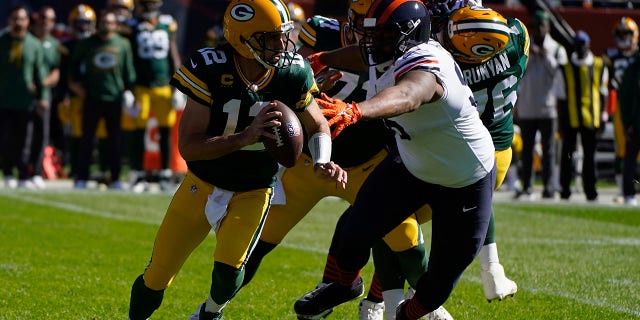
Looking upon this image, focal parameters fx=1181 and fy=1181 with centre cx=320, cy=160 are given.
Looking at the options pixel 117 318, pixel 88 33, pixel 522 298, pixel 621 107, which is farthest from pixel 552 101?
pixel 117 318

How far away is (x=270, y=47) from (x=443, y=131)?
0.75 metres

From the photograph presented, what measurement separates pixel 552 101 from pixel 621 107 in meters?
0.69

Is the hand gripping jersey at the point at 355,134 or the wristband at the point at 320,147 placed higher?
the wristband at the point at 320,147

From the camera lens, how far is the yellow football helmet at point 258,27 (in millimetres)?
4605

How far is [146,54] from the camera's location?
1202 centimetres

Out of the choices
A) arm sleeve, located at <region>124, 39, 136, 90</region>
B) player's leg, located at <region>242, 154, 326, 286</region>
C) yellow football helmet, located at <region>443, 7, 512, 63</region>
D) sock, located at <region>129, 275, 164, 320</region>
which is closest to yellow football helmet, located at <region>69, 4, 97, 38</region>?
arm sleeve, located at <region>124, 39, 136, 90</region>

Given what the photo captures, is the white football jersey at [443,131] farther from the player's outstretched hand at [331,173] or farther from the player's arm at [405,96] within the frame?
the player's outstretched hand at [331,173]

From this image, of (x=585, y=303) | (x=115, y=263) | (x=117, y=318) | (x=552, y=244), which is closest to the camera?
(x=117, y=318)

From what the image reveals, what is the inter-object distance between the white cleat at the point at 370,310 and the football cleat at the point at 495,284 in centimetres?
51

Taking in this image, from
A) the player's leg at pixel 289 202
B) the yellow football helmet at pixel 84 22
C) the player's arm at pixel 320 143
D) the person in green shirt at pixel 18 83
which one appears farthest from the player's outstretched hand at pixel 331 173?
the yellow football helmet at pixel 84 22

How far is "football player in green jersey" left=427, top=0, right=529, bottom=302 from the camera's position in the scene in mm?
5250

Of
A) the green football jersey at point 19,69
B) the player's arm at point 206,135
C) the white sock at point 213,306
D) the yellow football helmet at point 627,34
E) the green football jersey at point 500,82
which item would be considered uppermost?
the player's arm at point 206,135

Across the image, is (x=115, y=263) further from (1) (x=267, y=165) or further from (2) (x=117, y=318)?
(1) (x=267, y=165)

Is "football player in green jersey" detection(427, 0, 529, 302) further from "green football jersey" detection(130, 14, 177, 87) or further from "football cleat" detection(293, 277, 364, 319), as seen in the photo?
"green football jersey" detection(130, 14, 177, 87)
